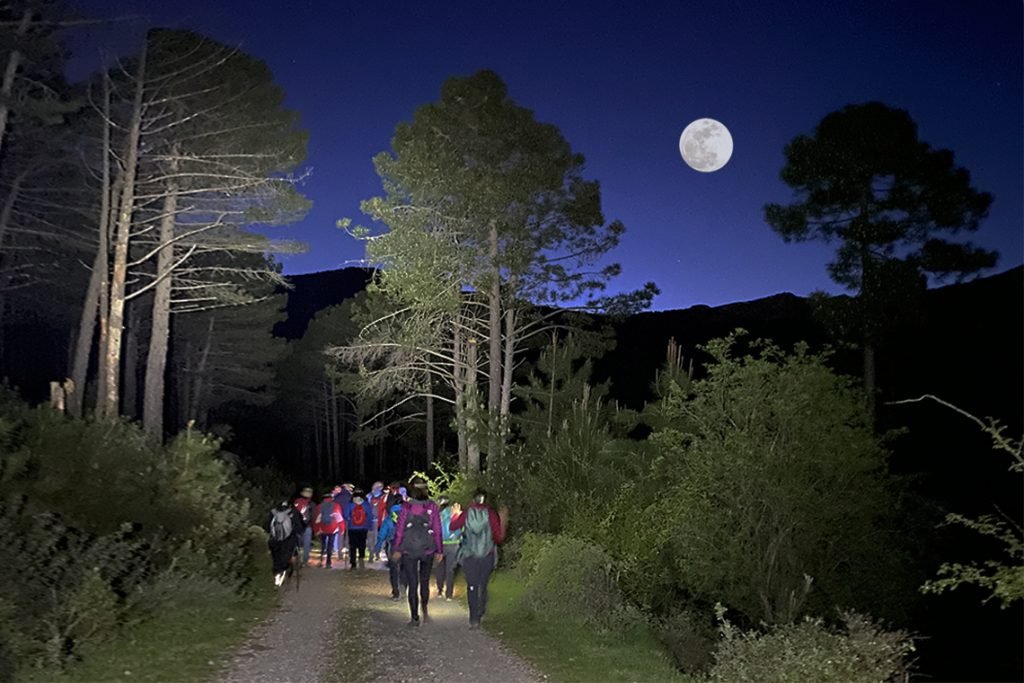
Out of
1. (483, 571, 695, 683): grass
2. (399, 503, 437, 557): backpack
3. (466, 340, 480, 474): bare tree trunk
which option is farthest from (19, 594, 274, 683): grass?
(466, 340, 480, 474): bare tree trunk

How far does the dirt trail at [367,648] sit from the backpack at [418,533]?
96cm

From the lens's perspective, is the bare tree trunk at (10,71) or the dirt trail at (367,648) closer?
the dirt trail at (367,648)

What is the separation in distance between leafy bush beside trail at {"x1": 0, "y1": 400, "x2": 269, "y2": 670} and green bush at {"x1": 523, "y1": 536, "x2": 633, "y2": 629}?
448 cm

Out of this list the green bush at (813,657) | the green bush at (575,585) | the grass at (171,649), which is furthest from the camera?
the green bush at (575,585)

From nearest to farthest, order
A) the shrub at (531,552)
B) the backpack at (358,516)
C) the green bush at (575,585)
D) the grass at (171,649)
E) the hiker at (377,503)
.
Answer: the grass at (171,649) → the green bush at (575,585) → the shrub at (531,552) → the backpack at (358,516) → the hiker at (377,503)

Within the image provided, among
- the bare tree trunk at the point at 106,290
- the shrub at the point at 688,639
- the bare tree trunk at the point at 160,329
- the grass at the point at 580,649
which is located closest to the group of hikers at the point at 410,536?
the grass at the point at 580,649

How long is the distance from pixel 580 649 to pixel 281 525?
6.06 metres

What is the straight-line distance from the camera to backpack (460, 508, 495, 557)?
10.2 metres

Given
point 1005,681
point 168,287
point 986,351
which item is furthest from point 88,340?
point 986,351

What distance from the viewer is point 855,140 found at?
69.4ft

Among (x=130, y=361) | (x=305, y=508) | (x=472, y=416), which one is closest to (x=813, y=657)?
(x=305, y=508)

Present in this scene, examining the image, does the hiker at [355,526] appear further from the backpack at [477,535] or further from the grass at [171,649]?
the backpack at [477,535]

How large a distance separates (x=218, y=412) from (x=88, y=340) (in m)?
42.3

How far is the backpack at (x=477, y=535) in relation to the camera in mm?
10164
